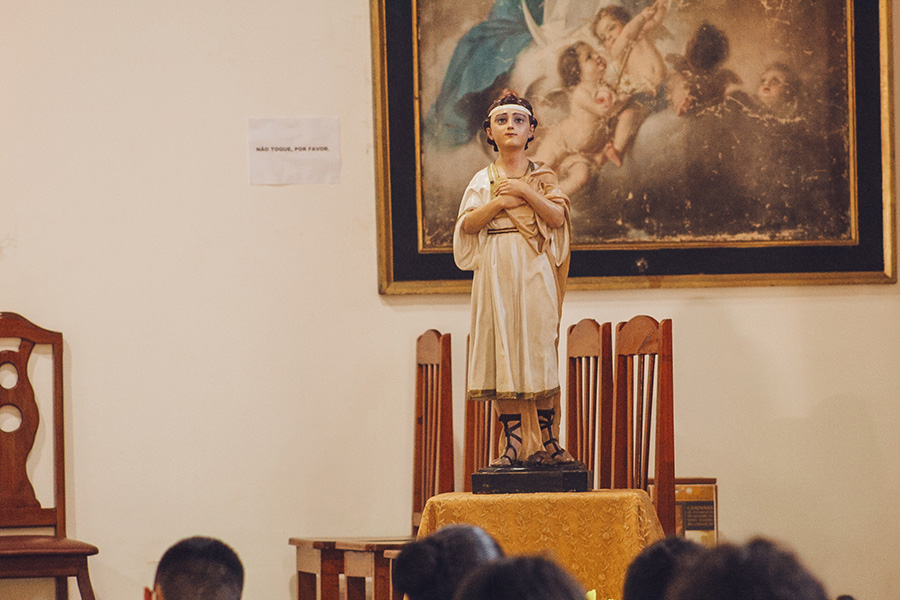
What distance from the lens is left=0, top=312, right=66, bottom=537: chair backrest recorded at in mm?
4438

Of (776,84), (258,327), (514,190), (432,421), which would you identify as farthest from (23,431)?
(776,84)

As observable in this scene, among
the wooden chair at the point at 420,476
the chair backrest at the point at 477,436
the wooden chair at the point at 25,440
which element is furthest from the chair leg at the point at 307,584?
the wooden chair at the point at 25,440

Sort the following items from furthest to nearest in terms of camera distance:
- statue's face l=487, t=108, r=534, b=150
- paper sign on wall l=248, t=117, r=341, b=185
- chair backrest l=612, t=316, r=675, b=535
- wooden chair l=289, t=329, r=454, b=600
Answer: paper sign on wall l=248, t=117, r=341, b=185
wooden chair l=289, t=329, r=454, b=600
chair backrest l=612, t=316, r=675, b=535
statue's face l=487, t=108, r=534, b=150

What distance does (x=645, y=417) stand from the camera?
12.1 ft

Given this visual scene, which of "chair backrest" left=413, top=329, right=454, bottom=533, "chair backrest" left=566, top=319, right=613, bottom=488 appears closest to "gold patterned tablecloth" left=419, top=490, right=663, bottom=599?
"chair backrest" left=566, top=319, right=613, bottom=488

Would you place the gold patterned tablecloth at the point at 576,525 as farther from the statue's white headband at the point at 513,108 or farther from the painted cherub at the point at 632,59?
the painted cherub at the point at 632,59

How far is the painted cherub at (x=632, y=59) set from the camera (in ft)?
15.1

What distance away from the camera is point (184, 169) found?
464cm

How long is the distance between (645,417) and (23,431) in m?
2.52

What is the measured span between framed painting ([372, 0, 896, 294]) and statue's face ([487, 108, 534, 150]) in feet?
3.93

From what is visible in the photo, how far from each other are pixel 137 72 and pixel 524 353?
2358 millimetres

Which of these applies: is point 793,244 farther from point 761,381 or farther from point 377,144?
point 377,144

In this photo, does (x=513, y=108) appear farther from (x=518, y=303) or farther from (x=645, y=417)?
(x=645, y=417)

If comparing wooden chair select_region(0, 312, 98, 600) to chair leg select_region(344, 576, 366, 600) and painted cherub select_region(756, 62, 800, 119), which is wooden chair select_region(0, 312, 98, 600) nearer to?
chair leg select_region(344, 576, 366, 600)
